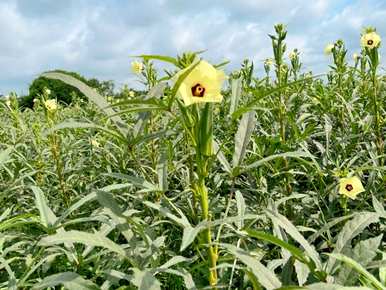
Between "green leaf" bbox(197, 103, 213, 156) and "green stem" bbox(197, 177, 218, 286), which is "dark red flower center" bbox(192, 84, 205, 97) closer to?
"green leaf" bbox(197, 103, 213, 156)

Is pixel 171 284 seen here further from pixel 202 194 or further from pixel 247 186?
pixel 202 194

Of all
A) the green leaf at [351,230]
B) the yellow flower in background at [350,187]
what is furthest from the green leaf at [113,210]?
the yellow flower in background at [350,187]

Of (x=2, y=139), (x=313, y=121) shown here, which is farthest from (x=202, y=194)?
(x=2, y=139)

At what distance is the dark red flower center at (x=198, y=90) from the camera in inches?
39.0

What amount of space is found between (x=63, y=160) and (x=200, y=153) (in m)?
1.71

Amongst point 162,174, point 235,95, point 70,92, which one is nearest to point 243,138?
point 235,95

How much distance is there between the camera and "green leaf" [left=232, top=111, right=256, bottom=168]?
4.21 ft

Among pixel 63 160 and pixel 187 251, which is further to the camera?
pixel 63 160

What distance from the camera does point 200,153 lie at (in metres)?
1.06

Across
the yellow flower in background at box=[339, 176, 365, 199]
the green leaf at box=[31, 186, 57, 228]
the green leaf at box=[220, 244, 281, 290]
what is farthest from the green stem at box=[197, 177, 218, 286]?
the yellow flower in background at box=[339, 176, 365, 199]

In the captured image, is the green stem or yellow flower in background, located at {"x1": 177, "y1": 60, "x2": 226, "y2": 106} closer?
yellow flower in background, located at {"x1": 177, "y1": 60, "x2": 226, "y2": 106}

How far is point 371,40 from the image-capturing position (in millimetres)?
2365

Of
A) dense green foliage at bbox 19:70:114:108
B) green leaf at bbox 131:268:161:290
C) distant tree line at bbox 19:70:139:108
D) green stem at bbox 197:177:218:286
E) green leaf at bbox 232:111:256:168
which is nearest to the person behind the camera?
green leaf at bbox 131:268:161:290

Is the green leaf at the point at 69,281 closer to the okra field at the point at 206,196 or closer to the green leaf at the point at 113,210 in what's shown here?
the okra field at the point at 206,196
